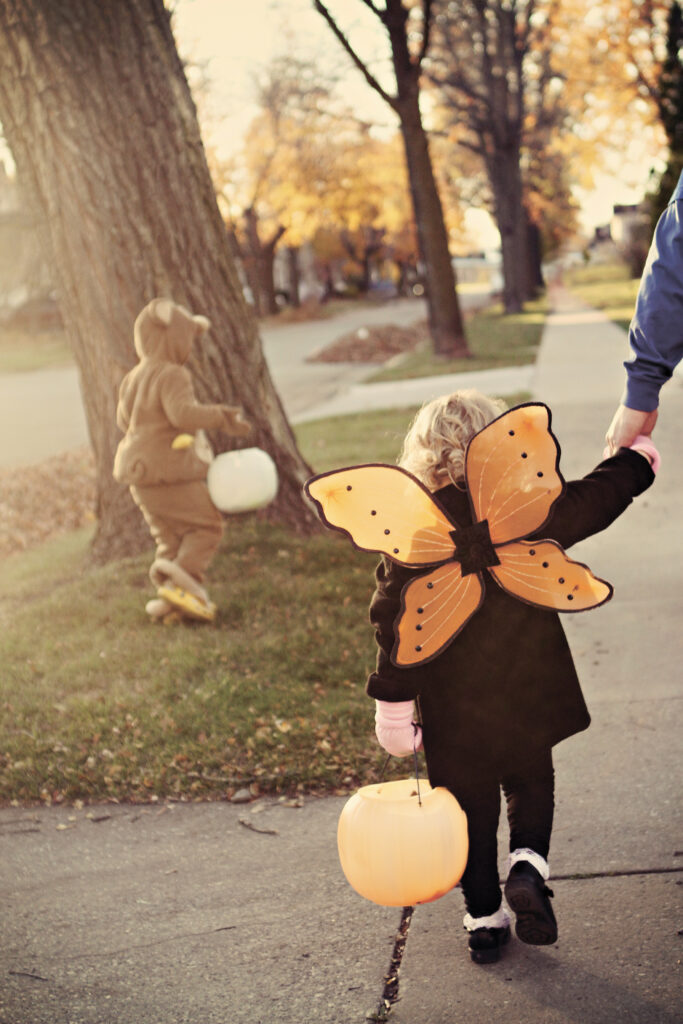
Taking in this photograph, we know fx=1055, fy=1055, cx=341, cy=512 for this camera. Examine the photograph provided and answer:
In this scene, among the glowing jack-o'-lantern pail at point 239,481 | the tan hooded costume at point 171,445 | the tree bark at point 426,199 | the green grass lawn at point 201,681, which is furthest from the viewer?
the tree bark at point 426,199

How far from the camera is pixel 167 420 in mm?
4910

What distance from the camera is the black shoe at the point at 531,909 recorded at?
8.05 feet

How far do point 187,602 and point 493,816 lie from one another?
2639 mm

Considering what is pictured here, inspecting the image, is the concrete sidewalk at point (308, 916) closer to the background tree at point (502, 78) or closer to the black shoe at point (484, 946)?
the black shoe at point (484, 946)

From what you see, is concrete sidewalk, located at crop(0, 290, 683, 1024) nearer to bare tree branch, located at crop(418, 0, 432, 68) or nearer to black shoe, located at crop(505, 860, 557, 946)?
black shoe, located at crop(505, 860, 557, 946)

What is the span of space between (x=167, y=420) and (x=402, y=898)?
9.78 feet

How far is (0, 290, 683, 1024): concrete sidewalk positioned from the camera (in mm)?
2535

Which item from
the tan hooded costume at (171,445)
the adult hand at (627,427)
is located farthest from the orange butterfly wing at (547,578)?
the tan hooded costume at (171,445)

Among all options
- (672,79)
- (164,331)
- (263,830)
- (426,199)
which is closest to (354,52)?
(426,199)

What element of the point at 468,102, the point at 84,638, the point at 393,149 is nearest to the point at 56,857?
the point at 84,638

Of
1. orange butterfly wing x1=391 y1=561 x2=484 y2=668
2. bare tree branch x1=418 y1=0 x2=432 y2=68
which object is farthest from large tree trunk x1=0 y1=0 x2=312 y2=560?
bare tree branch x1=418 y1=0 x2=432 y2=68

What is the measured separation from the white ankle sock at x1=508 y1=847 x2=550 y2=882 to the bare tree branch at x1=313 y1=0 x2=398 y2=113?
418 inches

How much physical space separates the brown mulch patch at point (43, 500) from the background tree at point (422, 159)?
6088mm

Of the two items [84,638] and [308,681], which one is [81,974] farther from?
[84,638]
